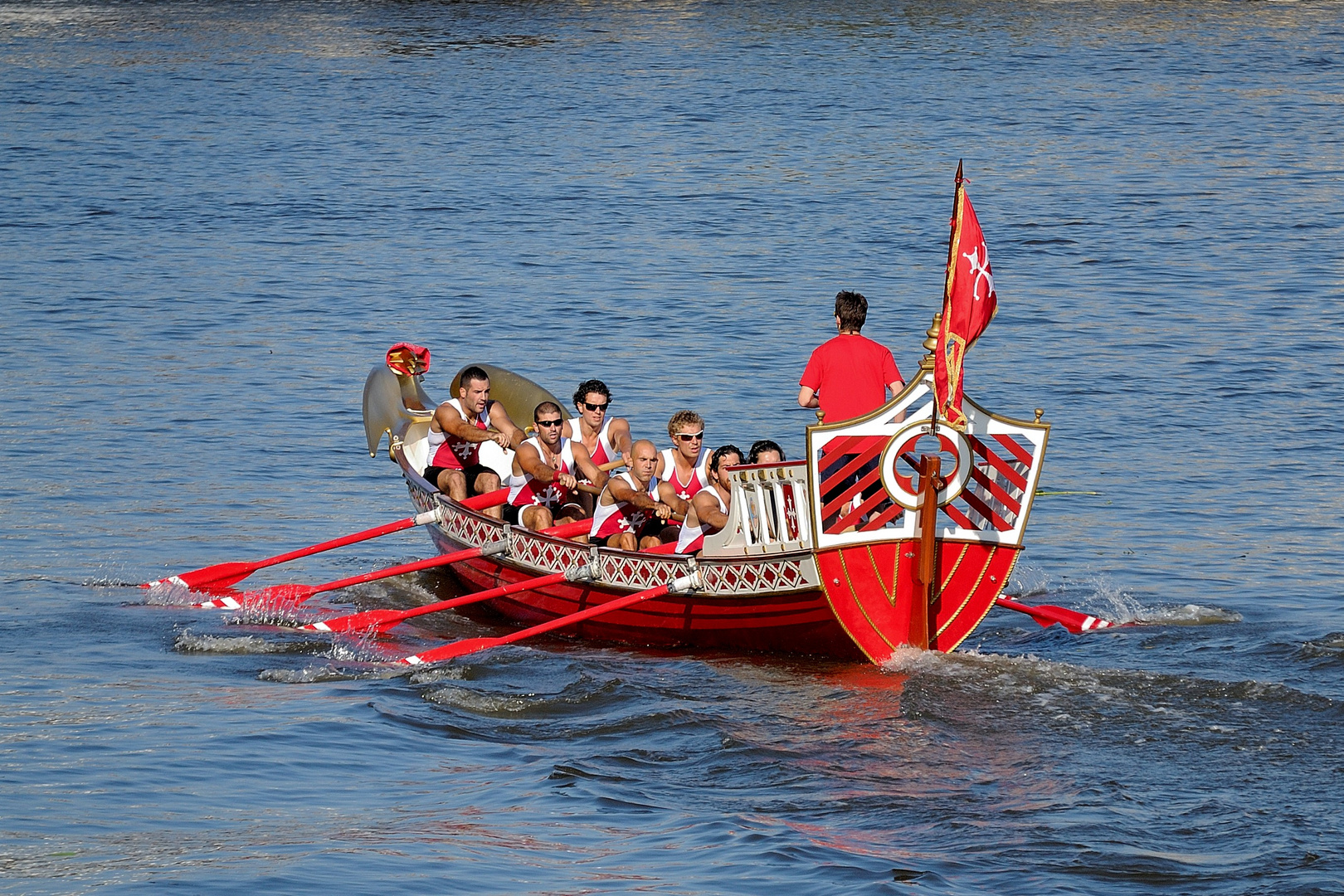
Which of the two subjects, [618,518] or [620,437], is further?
[620,437]

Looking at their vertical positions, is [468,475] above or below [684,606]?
above

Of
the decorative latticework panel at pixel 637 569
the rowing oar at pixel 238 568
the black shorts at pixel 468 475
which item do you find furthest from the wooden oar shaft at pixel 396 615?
the black shorts at pixel 468 475

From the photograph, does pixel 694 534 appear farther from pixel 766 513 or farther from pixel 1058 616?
pixel 1058 616

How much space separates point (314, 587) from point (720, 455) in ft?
12.2

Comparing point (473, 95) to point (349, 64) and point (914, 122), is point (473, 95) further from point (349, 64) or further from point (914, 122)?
point (914, 122)

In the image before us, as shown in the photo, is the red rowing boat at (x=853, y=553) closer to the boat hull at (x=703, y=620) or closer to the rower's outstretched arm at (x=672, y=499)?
the boat hull at (x=703, y=620)

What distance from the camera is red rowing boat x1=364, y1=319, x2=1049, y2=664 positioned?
35.7 feet

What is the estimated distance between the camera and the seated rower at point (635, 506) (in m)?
12.5

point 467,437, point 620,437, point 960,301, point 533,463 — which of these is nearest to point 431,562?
point 533,463

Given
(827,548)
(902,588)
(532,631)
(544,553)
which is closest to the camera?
(827,548)

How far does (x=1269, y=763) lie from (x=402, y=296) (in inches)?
774

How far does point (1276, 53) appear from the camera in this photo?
4662 centimetres

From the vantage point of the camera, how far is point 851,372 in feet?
39.3

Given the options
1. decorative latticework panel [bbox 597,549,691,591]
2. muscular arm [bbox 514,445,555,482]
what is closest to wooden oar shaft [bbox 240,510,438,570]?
muscular arm [bbox 514,445,555,482]
